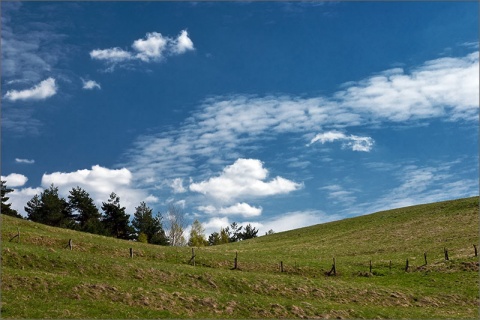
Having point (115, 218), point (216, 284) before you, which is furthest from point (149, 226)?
point (216, 284)

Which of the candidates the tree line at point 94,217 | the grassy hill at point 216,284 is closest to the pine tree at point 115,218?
the tree line at point 94,217

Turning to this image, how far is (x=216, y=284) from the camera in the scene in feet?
139

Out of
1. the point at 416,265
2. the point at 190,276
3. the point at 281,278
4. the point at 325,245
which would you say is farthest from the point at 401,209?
the point at 190,276

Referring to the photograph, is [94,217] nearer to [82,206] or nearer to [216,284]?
[82,206]

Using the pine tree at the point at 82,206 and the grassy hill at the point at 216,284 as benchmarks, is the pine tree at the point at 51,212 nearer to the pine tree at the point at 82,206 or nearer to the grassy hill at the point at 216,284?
the pine tree at the point at 82,206

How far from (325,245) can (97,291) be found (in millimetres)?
61049

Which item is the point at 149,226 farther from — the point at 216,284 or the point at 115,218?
the point at 216,284

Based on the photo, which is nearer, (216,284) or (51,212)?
(216,284)

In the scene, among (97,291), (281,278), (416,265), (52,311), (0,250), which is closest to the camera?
(52,311)

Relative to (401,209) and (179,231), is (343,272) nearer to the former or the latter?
(401,209)

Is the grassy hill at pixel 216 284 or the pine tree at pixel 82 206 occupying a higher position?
the pine tree at pixel 82 206

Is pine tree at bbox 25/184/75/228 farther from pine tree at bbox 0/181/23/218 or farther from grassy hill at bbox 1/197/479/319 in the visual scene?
grassy hill at bbox 1/197/479/319

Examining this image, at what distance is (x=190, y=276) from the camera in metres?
43.2

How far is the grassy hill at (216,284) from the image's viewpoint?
33469 millimetres
